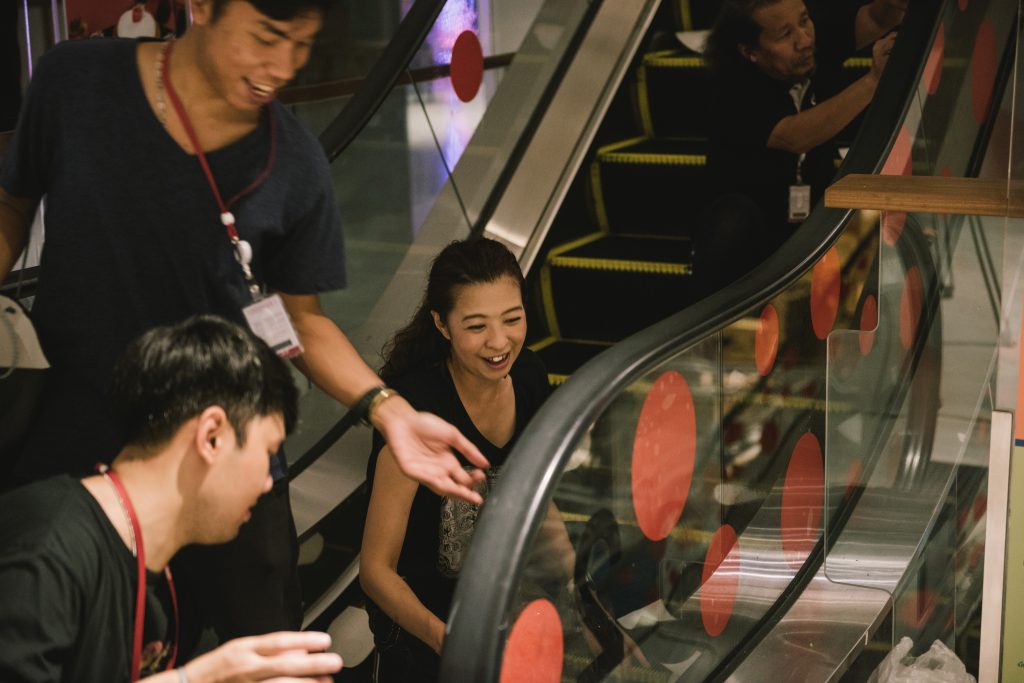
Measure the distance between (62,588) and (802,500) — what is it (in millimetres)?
2220

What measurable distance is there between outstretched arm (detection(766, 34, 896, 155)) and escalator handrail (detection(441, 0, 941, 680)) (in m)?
0.97

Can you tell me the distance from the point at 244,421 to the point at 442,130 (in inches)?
120

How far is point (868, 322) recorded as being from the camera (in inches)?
133

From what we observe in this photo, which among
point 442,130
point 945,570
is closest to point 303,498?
point 442,130

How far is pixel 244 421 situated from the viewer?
5.75 ft

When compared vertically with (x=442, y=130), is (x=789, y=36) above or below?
above

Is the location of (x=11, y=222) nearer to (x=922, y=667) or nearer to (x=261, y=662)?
(x=261, y=662)

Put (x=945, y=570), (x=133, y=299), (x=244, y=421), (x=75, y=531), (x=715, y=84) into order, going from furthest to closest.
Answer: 1. (x=715, y=84)
2. (x=945, y=570)
3. (x=133, y=299)
4. (x=244, y=421)
5. (x=75, y=531)

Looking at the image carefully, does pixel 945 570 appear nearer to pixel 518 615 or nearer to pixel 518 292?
pixel 518 292

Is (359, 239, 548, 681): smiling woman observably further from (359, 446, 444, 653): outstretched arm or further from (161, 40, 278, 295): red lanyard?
(161, 40, 278, 295): red lanyard

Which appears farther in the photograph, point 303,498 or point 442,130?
point 442,130

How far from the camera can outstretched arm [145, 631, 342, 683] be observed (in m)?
1.62

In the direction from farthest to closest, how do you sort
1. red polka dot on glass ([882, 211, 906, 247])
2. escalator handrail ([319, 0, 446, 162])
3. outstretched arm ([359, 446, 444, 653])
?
escalator handrail ([319, 0, 446, 162]) → red polka dot on glass ([882, 211, 906, 247]) → outstretched arm ([359, 446, 444, 653])

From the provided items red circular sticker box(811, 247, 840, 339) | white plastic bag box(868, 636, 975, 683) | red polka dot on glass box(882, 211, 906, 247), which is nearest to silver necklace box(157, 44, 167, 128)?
red circular sticker box(811, 247, 840, 339)
